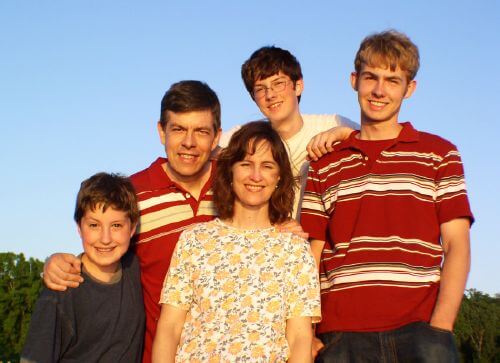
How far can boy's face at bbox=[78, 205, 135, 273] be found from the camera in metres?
5.48

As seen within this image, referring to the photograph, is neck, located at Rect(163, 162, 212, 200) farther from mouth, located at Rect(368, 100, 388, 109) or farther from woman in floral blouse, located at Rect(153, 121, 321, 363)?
mouth, located at Rect(368, 100, 388, 109)

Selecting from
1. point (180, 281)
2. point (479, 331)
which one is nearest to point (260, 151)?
point (180, 281)

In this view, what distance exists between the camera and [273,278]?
480 centimetres

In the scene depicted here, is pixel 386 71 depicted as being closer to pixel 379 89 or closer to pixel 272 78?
pixel 379 89

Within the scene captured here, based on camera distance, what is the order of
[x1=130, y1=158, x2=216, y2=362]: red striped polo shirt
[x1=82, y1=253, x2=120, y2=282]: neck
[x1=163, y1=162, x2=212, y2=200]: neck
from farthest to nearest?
[x1=163, y1=162, x2=212, y2=200]: neck, [x1=130, y1=158, x2=216, y2=362]: red striped polo shirt, [x1=82, y1=253, x2=120, y2=282]: neck

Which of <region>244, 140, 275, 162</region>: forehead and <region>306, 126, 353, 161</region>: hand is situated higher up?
Answer: <region>306, 126, 353, 161</region>: hand

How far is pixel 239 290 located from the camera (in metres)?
4.77

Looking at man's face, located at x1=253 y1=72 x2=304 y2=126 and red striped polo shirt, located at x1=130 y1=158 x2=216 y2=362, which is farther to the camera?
man's face, located at x1=253 y1=72 x2=304 y2=126

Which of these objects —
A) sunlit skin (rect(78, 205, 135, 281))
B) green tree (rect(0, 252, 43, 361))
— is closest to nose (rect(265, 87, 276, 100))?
sunlit skin (rect(78, 205, 135, 281))

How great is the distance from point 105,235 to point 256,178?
1.28 m

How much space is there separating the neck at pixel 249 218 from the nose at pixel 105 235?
947mm

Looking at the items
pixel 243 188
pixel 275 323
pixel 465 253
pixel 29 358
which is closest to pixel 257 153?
pixel 243 188

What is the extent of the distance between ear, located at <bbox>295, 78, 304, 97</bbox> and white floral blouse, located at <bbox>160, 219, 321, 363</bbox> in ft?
7.97

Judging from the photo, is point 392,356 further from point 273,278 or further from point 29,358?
point 29,358
